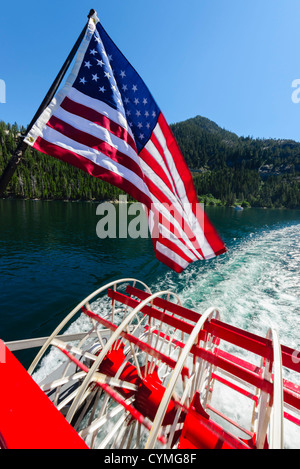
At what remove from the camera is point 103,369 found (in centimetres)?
535

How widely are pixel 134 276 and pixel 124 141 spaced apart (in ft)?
38.5

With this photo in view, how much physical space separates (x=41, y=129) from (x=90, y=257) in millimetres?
15835

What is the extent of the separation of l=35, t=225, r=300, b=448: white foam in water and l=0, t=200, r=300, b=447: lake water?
41mm

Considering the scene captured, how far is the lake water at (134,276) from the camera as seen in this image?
30.2ft

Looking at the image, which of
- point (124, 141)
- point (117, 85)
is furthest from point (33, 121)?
point (117, 85)

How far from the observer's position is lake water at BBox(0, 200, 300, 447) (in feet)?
30.2

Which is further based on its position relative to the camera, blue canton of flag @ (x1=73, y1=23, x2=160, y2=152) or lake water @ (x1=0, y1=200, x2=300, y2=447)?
lake water @ (x1=0, y1=200, x2=300, y2=447)

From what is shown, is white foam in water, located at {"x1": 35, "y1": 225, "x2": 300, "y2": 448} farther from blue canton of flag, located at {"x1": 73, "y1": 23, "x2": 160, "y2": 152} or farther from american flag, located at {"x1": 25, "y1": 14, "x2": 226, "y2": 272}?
blue canton of flag, located at {"x1": 73, "y1": 23, "x2": 160, "y2": 152}

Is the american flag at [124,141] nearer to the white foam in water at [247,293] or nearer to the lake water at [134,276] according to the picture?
the white foam in water at [247,293]

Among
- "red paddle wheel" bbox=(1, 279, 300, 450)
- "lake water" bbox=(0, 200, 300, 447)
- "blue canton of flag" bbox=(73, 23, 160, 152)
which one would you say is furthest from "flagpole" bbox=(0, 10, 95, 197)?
"lake water" bbox=(0, 200, 300, 447)

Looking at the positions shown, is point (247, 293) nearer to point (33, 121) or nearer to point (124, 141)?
point (124, 141)

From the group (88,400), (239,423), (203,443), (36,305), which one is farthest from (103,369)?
(36,305)

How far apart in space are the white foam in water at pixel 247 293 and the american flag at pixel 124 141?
16.7ft
